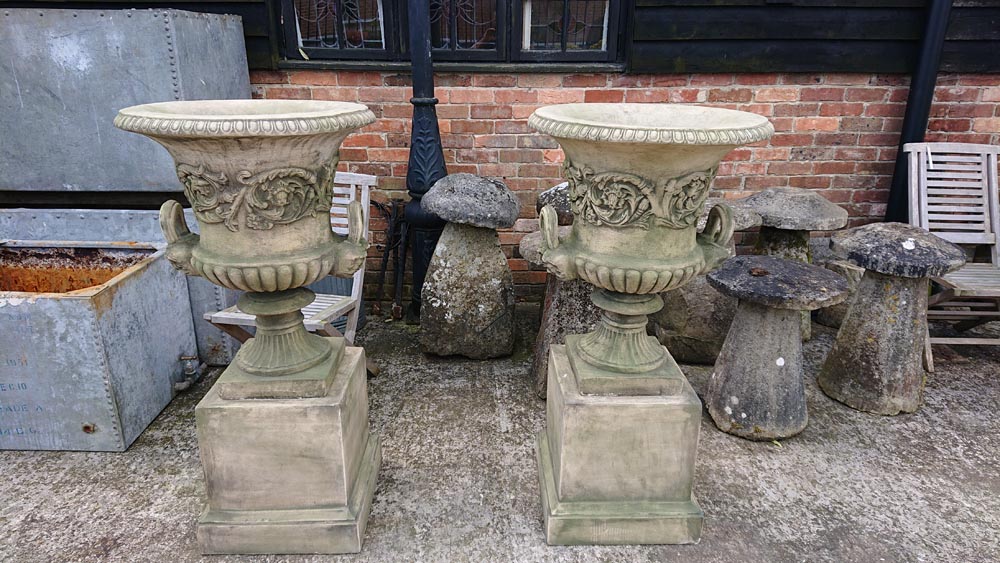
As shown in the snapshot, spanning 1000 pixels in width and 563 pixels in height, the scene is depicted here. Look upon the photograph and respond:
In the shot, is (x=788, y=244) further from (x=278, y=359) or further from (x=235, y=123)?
(x=235, y=123)

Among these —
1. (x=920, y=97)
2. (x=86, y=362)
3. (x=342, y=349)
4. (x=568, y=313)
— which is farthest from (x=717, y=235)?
(x=86, y=362)

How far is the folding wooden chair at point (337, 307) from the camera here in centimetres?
281

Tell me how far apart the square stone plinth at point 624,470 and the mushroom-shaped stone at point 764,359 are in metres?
0.72

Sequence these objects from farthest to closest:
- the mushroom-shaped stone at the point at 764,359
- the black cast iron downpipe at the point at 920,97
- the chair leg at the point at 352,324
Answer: the black cast iron downpipe at the point at 920,97, the chair leg at the point at 352,324, the mushroom-shaped stone at the point at 764,359

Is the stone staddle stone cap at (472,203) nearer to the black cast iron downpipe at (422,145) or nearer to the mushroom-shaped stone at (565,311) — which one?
the mushroom-shaped stone at (565,311)

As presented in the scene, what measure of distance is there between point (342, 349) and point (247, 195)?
0.76 m

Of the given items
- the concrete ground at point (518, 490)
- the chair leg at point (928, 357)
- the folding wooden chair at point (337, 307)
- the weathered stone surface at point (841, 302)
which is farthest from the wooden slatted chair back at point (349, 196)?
the chair leg at point (928, 357)

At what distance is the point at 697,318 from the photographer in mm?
3398

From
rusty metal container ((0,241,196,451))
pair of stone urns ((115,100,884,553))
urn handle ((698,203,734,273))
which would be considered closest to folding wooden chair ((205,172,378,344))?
rusty metal container ((0,241,196,451))

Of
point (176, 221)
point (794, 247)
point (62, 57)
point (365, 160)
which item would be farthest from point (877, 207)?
point (62, 57)

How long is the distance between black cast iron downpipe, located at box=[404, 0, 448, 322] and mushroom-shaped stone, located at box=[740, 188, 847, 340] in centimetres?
192

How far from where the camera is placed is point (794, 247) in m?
3.61

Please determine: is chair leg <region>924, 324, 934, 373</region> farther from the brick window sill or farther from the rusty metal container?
the rusty metal container

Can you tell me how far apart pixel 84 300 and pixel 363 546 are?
5.08ft
